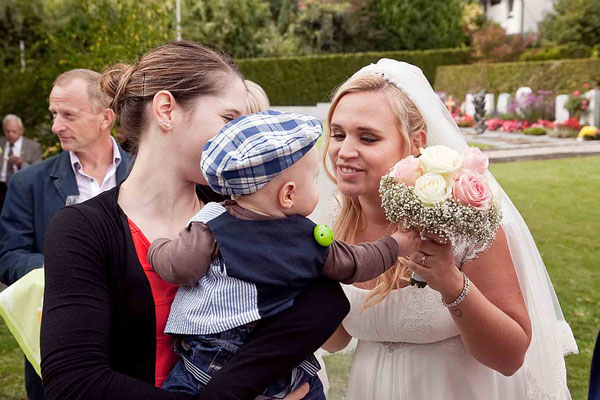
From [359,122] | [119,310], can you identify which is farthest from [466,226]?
[119,310]

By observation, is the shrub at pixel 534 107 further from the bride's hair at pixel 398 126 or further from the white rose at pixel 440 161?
the white rose at pixel 440 161

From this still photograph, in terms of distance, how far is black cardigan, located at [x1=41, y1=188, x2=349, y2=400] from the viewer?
1739 mm

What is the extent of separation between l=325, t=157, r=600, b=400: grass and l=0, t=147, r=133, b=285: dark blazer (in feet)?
6.56

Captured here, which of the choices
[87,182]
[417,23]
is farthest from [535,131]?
[417,23]

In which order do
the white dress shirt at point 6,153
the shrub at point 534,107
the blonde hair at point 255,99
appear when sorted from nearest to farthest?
the blonde hair at point 255,99, the white dress shirt at point 6,153, the shrub at point 534,107

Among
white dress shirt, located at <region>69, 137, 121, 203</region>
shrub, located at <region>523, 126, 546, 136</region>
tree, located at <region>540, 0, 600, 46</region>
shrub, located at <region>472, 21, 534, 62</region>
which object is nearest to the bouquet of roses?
white dress shirt, located at <region>69, 137, 121, 203</region>

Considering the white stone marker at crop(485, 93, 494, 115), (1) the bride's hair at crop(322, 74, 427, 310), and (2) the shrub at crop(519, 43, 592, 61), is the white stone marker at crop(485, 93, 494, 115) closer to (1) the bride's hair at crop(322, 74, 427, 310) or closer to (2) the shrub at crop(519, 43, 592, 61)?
(2) the shrub at crop(519, 43, 592, 61)

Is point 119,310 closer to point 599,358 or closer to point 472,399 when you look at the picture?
point 599,358

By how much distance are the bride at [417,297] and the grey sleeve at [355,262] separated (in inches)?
26.0

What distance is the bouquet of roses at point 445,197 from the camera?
209 cm

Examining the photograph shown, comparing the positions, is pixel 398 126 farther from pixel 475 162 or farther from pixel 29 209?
pixel 29 209

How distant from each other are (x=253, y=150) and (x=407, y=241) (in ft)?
2.05

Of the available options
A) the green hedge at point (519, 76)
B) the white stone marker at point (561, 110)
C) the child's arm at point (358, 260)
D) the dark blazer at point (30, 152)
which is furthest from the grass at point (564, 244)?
the green hedge at point (519, 76)

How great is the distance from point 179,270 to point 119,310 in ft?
0.73
